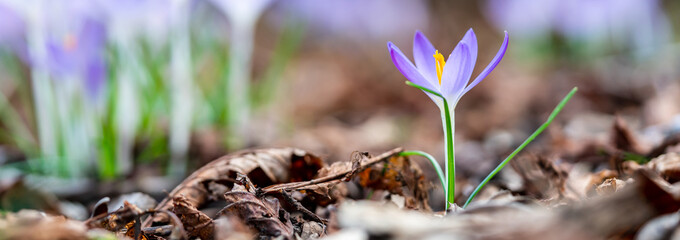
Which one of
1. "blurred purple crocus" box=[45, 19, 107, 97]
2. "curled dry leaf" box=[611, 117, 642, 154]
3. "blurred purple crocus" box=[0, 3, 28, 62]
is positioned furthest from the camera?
"blurred purple crocus" box=[0, 3, 28, 62]

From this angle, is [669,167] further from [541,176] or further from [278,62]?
[278,62]

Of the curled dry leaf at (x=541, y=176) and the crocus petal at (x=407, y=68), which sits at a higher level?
the crocus petal at (x=407, y=68)

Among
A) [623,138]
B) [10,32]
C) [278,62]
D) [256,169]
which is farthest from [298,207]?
[10,32]

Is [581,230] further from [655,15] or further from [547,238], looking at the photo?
[655,15]

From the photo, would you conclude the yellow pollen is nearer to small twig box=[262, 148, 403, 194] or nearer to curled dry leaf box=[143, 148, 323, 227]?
small twig box=[262, 148, 403, 194]

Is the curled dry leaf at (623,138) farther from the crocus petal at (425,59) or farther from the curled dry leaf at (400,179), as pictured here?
the crocus petal at (425,59)

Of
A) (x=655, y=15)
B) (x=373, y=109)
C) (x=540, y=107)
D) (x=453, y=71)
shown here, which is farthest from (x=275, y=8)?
(x=453, y=71)

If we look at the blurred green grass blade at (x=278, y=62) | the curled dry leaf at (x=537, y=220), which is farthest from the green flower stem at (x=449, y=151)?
the blurred green grass blade at (x=278, y=62)

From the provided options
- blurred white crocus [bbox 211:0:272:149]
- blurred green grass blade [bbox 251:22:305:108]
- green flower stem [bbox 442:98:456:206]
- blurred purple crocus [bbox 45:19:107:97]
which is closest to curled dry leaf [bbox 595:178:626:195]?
green flower stem [bbox 442:98:456:206]
